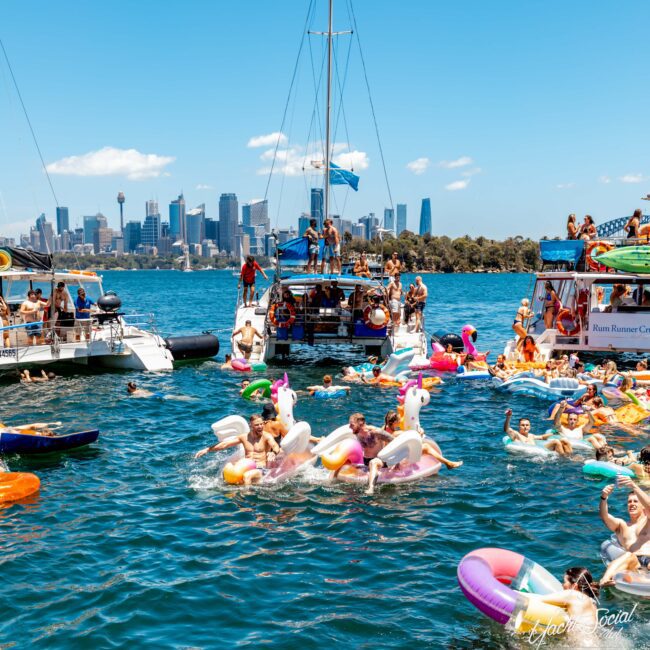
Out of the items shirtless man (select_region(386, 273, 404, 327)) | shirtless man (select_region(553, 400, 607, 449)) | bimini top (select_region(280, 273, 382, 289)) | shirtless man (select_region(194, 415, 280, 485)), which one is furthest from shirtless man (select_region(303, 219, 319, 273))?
shirtless man (select_region(194, 415, 280, 485))

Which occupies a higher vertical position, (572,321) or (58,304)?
(58,304)

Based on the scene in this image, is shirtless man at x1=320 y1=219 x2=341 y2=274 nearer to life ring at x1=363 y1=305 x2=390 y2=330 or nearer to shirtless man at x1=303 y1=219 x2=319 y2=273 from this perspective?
shirtless man at x1=303 y1=219 x2=319 y2=273

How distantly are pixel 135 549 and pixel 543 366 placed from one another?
16519mm

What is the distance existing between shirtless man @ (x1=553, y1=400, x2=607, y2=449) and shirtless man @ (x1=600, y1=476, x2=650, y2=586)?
519cm

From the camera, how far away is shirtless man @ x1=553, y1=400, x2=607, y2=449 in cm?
1586

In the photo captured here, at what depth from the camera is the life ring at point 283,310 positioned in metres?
25.9

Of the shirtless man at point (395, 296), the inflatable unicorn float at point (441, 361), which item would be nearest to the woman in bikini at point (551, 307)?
the inflatable unicorn float at point (441, 361)

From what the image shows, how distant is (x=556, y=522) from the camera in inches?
478

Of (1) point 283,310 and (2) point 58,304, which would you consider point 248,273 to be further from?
(2) point 58,304

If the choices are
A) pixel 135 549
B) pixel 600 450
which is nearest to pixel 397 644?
pixel 135 549

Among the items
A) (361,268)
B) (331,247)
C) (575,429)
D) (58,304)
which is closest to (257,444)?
(575,429)

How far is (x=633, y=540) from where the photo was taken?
10.1m

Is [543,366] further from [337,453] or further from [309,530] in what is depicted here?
[309,530]

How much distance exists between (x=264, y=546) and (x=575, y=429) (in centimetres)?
850
